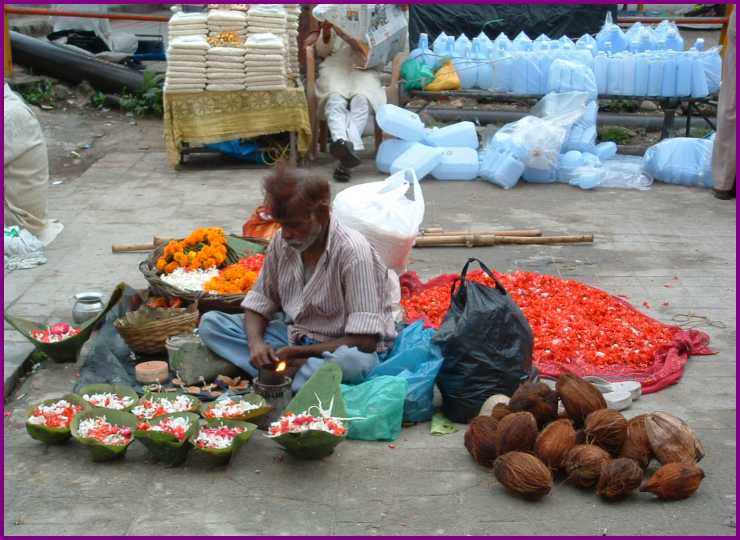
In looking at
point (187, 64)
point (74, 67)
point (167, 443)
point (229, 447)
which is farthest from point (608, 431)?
point (74, 67)

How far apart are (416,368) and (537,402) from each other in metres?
0.66

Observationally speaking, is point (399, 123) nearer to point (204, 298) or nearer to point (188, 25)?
point (188, 25)

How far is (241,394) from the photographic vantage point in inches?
183

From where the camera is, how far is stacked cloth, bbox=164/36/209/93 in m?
9.50

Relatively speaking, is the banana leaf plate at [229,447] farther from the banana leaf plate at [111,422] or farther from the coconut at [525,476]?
the coconut at [525,476]

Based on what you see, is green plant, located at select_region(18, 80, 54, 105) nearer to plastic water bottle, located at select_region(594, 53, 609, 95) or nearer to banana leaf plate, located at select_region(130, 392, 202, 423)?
plastic water bottle, located at select_region(594, 53, 609, 95)

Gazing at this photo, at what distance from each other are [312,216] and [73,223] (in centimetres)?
436

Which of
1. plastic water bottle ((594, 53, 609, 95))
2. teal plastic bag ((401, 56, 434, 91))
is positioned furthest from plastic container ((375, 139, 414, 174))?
plastic water bottle ((594, 53, 609, 95))

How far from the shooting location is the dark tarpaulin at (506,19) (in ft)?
44.0

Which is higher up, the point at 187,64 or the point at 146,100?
the point at 187,64

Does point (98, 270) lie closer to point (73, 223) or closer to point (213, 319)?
point (73, 223)

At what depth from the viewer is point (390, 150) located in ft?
32.0

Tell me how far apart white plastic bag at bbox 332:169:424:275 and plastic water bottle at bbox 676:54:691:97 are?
5213 millimetres

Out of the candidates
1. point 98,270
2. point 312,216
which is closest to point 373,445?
point 312,216
